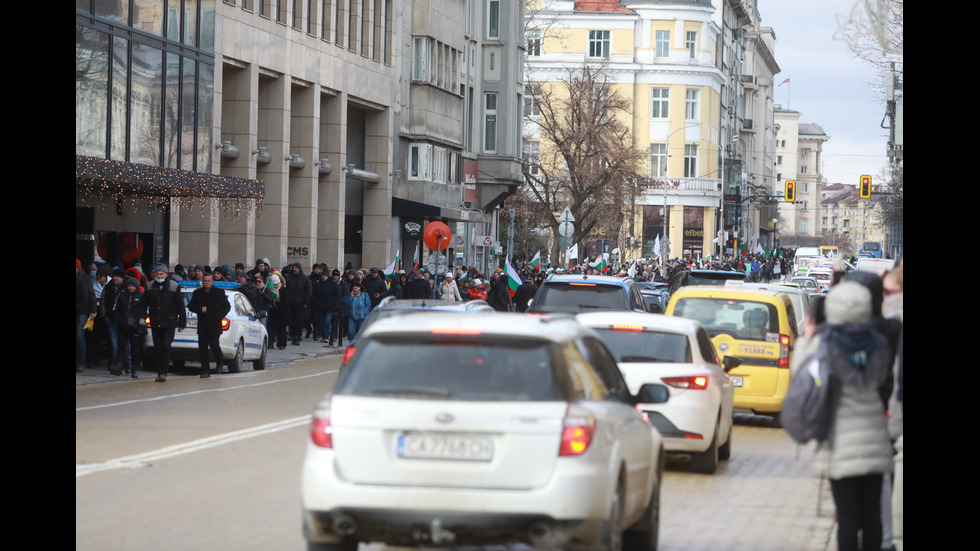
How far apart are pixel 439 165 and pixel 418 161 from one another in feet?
4.92

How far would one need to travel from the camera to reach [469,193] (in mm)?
60812

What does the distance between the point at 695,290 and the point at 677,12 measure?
294ft

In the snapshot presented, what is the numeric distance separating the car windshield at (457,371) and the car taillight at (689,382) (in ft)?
19.1

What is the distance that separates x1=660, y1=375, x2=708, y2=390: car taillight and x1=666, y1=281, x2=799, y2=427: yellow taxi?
4.43m

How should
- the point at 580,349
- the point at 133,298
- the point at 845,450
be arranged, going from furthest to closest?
the point at 133,298
the point at 580,349
the point at 845,450

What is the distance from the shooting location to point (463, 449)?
738 cm

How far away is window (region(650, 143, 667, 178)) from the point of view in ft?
346

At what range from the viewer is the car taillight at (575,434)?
7.38 m

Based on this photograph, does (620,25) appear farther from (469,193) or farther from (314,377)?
(314,377)

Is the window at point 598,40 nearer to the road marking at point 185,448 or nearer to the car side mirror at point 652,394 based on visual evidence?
the road marking at point 185,448

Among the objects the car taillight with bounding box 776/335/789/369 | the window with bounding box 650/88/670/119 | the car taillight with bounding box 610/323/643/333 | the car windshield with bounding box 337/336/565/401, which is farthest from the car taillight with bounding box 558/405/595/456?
the window with bounding box 650/88/670/119

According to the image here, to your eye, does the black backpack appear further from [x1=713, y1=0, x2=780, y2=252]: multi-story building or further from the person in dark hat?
[x1=713, y1=0, x2=780, y2=252]: multi-story building
